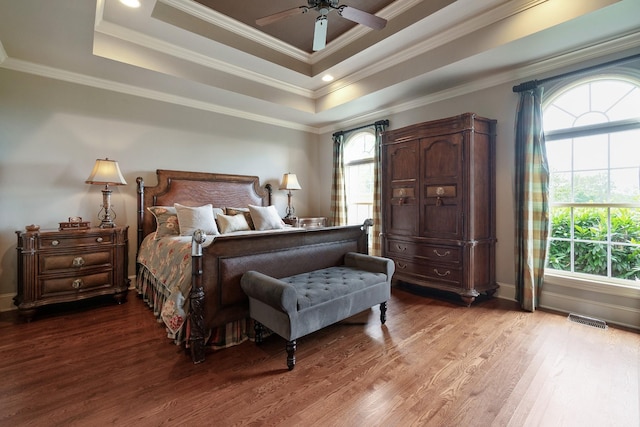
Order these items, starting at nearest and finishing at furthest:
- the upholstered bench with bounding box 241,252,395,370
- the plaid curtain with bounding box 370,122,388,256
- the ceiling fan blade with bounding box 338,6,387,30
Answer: the upholstered bench with bounding box 241,252,395,370 → the ceiling fan blade with bounding box 338,6,387,30 → the plaid curtain with bounding box 370,122,388,256

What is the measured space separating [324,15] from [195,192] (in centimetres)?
297

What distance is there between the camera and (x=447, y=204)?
3414 mm

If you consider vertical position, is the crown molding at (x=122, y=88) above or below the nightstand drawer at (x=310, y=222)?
above

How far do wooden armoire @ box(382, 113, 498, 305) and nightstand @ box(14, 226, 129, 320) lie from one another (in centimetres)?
346

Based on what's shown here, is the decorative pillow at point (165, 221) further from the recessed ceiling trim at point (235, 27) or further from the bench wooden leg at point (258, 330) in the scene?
the recessed ceiling trim at point (235, 27)

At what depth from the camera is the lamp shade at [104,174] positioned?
3246 mm

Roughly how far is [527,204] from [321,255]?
2.33 m

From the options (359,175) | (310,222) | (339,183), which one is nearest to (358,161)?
(359,175)

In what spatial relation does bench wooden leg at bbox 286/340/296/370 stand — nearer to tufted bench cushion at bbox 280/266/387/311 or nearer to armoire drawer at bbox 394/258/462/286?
tufted bench cushion at bbox 280/266/387/311

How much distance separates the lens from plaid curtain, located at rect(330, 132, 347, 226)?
5.35m

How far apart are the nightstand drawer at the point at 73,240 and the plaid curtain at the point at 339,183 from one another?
3.48 metres

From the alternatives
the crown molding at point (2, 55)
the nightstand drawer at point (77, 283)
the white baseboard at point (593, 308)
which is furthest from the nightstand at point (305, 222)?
the crown molding at point (2, 55)

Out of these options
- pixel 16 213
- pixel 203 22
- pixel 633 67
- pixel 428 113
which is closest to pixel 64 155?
pixel 16 213

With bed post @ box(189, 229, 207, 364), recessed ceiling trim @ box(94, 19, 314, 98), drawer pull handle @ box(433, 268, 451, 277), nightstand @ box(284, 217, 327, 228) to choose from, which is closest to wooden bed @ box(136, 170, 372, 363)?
bed post @ box(189, 229, 207, 364)
